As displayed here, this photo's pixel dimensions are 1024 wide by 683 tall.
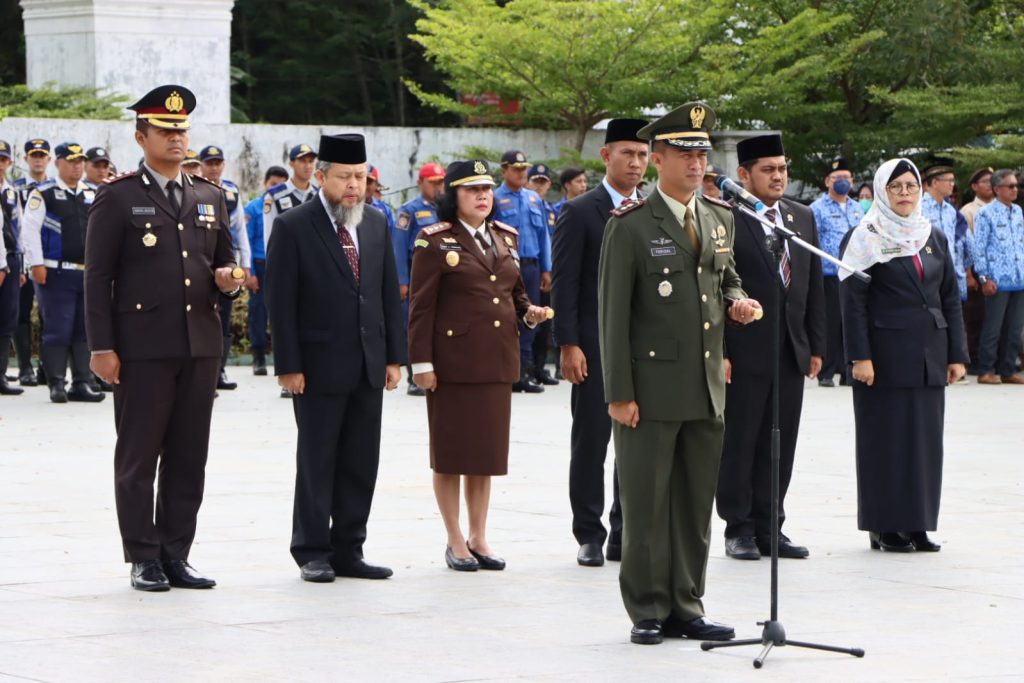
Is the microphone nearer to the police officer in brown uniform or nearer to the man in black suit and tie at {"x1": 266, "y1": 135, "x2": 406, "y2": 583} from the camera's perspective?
the man in black suit and tie at {"x1": 266, "y1": 135, "x2": 406, "y2": 583}

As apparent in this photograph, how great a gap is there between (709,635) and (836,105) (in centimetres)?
1651

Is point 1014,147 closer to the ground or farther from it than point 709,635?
farther from it

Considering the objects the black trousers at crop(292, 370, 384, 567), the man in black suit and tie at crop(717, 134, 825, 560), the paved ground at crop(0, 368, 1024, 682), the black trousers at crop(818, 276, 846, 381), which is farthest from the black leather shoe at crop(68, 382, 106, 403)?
the man in black suit and tie at crop(717, 134, 825, 560)

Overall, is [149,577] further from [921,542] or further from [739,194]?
[921,542]

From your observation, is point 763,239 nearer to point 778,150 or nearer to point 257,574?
point 778,150

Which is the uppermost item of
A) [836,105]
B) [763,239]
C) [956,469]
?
[836,105]

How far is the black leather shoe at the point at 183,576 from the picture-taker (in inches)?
331

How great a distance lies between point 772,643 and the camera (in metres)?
7.08

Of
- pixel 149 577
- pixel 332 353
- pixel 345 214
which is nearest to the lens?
pixel 149 577

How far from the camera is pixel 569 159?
23297mm

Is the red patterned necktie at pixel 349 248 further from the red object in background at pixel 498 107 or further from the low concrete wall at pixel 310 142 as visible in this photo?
the red object in background at pixel 498 107

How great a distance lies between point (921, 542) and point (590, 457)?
1799 millimetres

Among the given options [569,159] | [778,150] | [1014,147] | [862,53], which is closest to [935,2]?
[862,53]

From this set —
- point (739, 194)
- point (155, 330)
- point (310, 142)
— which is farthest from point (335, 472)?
point (310, 142)
